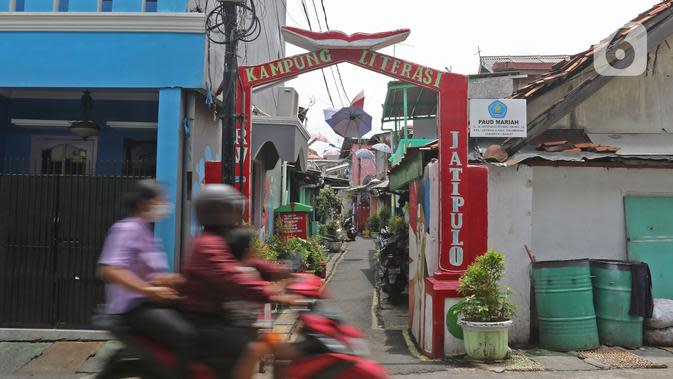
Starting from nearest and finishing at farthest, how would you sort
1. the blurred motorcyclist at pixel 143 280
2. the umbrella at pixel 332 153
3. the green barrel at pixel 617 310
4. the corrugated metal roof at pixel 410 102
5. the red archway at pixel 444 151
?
1. the blurred motorcyclist at pixel 143 280
2. the red archway at pixel 444 151
3. the green barrel at pixel 617 310
4. the corrugated metal roof at pixel 410 102
5. the umbrella at pixel 332 153

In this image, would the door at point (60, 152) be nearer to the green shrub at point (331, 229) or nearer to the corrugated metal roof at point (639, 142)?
the corrugated metal roof at point (639, 142)

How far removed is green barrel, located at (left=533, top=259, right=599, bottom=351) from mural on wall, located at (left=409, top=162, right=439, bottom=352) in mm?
1513

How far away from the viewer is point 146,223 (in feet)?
12.8

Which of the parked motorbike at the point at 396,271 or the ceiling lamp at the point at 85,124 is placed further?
the parked motorbike at the point at 396,271

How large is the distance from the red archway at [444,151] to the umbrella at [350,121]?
9106 mm

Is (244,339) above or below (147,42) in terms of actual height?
below

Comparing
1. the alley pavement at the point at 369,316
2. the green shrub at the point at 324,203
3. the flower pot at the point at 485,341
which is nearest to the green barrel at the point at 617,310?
the flower pot at the point at 485,341

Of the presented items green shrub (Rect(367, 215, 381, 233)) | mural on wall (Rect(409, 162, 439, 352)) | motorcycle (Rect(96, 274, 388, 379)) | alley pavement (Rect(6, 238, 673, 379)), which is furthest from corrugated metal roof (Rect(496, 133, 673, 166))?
green shrub (Rect(367, 215, 381, 233))

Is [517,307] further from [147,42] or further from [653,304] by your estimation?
[147,42]

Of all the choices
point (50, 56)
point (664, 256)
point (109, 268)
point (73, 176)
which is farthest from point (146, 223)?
point (664, 256)

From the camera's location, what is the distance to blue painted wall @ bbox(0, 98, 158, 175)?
29.9 feet

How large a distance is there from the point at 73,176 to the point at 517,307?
6.35 m

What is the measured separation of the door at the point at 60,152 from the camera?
9.27 m

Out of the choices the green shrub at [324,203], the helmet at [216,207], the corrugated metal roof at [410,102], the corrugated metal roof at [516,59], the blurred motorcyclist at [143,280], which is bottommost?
the blurred motorcyclist at [143,280]
